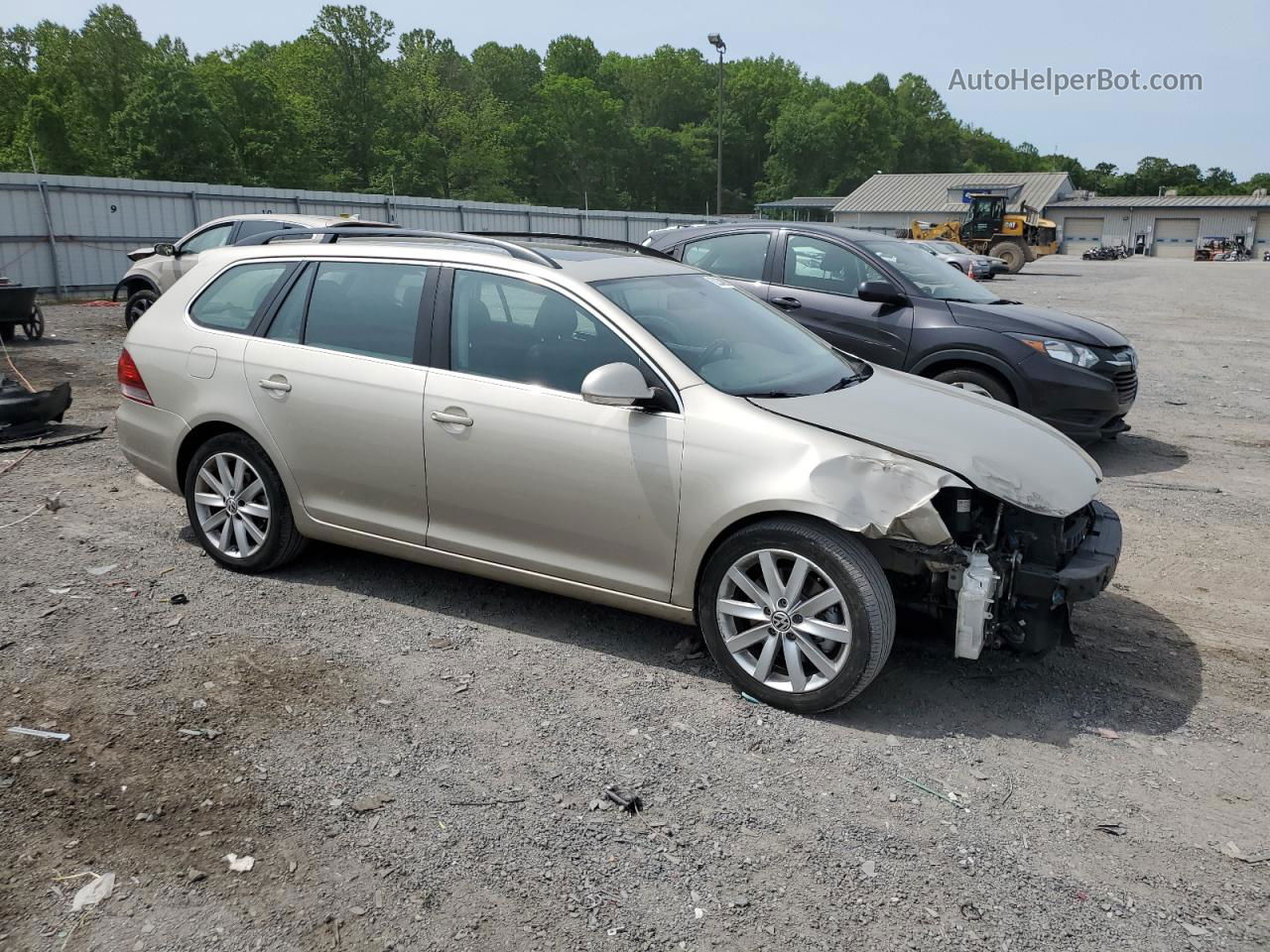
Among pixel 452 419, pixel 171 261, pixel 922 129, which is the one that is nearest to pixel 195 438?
pixel 452 419

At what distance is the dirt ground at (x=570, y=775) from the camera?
288 centimetres

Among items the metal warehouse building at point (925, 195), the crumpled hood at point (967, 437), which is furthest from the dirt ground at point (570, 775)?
the metal warehouse building at point (925, 195)

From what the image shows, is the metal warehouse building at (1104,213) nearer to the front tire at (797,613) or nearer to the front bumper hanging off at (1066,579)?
the front bumper hanging off at (1066,579)

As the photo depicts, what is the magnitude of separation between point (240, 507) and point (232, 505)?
0.05 m

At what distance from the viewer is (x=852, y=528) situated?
377 cm

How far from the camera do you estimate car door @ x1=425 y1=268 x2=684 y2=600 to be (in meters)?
4.21

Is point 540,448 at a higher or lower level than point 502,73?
lower

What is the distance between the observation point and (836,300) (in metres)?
8.35

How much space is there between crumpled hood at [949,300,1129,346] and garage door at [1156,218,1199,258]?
88.7 metres

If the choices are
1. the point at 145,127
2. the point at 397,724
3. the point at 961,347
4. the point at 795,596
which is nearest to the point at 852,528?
the point at 795,596

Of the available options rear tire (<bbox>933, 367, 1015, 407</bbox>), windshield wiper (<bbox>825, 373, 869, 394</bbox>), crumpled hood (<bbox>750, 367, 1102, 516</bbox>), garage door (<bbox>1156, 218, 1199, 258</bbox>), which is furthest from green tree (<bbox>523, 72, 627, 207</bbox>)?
crumpled hood (<bbox>750, 367, 1102, 516</bbox>)

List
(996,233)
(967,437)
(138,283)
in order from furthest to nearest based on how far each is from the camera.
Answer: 1. (996,233)
2. (138,283)
3. (967,437)

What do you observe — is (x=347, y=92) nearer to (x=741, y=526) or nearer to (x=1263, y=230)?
(x=1263, y=230)

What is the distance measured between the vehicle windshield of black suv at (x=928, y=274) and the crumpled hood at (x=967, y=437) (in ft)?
12.1
